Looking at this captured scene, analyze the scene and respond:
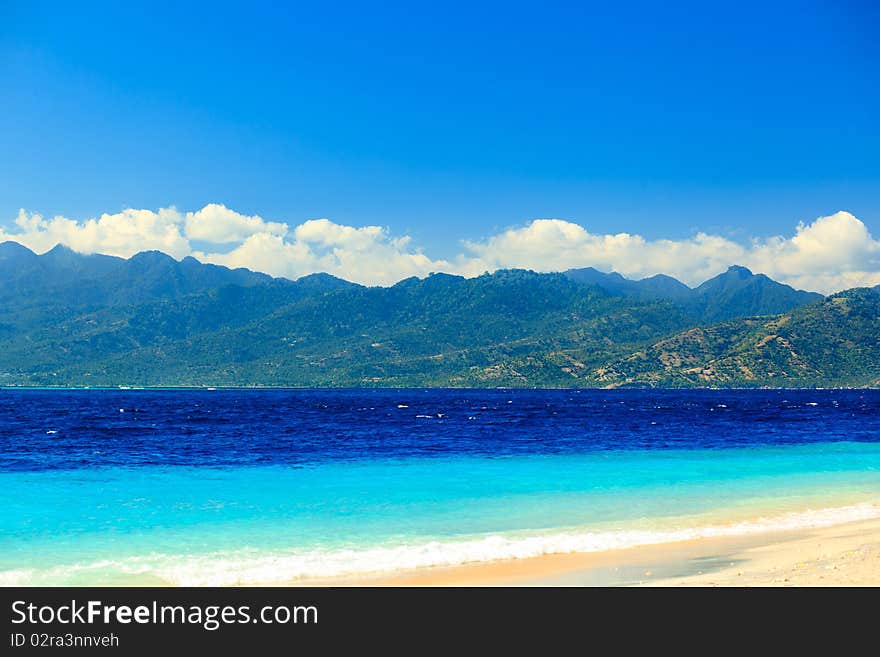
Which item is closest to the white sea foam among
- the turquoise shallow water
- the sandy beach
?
the turquoise shallow water

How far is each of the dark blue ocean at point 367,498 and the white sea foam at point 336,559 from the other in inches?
2.9

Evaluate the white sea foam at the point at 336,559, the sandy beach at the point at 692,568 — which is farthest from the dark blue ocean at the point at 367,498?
the sandy beach at the point at 692,568

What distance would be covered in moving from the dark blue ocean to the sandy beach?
3.55 ft

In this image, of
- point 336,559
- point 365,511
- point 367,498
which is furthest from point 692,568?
point 367,498

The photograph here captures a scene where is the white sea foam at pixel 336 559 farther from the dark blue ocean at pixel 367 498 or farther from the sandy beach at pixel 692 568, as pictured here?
the sandy beach at pixel 692 568

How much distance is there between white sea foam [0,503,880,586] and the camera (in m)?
17.2

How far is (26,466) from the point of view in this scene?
38.2m

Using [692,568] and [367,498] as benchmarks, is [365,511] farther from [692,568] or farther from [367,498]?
[692,568]

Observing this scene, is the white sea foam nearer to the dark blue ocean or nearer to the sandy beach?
→ the dark blue ocean

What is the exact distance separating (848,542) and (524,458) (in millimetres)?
25771

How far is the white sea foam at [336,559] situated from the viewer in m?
17.2

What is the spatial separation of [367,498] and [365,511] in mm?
2971
